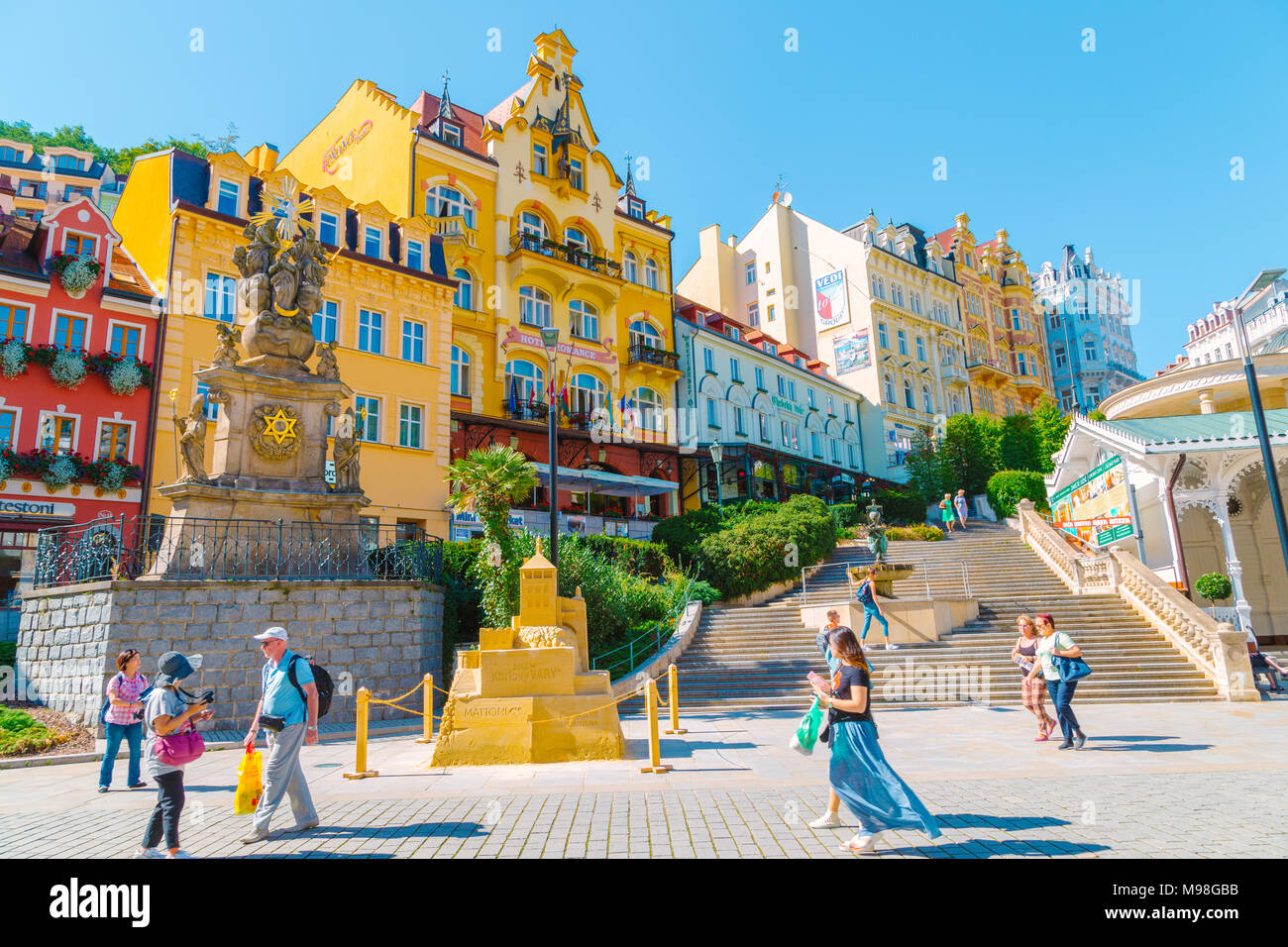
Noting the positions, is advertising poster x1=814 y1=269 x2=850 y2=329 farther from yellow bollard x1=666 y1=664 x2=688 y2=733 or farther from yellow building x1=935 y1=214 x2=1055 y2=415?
yellow bollard x1=666 y1=664 x2=688 y2=733

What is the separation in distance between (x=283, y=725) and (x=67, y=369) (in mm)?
20370

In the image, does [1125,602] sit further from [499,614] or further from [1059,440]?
[1059,440]

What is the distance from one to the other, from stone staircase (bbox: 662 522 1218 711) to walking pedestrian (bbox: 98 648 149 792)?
9747 mm

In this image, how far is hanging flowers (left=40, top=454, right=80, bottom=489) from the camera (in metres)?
20.4

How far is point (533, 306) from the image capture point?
33781 millimetres

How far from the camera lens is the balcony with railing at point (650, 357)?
3691 centimetres

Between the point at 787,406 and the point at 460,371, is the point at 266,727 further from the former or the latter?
the point at 787,406

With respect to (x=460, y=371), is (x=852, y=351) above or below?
above

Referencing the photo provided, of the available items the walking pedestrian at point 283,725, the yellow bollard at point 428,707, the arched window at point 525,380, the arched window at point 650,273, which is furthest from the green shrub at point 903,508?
the walking pedestrian at point 283,725

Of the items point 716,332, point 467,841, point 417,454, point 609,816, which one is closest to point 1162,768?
point 609,816

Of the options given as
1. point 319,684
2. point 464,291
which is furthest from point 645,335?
point 319,684

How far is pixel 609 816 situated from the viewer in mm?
6566

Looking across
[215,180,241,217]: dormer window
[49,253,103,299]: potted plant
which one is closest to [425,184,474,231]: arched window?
[215,180,241,217]: dormer window
